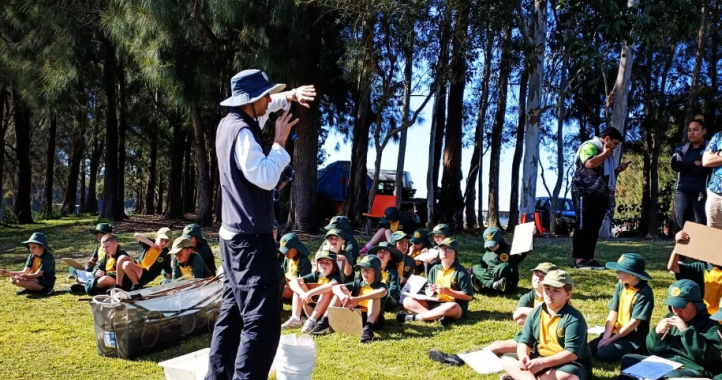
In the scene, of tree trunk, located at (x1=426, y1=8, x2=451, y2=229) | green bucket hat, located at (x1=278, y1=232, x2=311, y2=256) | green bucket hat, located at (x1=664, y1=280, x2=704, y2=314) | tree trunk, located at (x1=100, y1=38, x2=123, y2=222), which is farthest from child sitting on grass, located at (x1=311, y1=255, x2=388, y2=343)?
tree trunk, located at (x1=100, y1=38, x2=123, y2=222)

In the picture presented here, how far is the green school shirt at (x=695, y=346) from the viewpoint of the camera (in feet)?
13.6

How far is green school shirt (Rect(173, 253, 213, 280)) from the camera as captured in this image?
261 inches

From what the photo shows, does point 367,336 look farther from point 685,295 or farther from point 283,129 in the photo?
point 283,129

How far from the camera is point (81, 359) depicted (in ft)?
16.3

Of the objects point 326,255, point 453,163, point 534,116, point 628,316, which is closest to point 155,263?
point 326,255

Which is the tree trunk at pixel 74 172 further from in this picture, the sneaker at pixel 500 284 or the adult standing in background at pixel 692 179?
the adult standing in background at pixel 692 179

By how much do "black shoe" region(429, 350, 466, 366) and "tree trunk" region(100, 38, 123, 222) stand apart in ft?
47.6

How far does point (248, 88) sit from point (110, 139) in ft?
52.1

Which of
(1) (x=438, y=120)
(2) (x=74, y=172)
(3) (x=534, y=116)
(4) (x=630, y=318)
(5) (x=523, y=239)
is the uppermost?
(1) (x=438, y=120)

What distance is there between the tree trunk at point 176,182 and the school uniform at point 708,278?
55.6ft

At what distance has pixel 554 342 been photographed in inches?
166

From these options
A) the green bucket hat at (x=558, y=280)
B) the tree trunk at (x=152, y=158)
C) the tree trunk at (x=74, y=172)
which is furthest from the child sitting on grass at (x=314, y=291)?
the tree trunk at (x=74, y=172)

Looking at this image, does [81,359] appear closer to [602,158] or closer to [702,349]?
[702,349]

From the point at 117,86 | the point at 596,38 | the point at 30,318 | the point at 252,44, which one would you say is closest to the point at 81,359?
the point at 30,318
